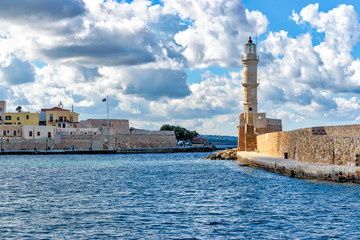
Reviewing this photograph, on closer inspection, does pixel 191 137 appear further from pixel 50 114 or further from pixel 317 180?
pixel 317 180

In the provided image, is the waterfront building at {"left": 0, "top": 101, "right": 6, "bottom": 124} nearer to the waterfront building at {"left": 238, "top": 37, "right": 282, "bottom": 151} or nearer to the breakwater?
the breakwater

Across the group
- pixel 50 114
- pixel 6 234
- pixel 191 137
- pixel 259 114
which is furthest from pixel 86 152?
pixel 6 234

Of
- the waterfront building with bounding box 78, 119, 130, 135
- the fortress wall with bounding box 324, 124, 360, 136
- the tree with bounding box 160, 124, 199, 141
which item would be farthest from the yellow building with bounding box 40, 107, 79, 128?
the fortress wall with bounding box 324, 124, 360, 136

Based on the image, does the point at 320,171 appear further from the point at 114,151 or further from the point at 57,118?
the point at 57,118

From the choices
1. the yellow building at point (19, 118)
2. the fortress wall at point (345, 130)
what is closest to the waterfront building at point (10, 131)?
the yellow building at point (19, 118)

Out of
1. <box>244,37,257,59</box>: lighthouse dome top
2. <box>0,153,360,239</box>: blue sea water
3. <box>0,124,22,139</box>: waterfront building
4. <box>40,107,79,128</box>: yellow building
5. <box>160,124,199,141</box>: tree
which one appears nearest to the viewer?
<box>0,153,360,239</box>: blue sea water

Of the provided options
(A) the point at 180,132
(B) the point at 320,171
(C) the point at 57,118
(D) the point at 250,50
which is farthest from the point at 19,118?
(B) the point at 320,171

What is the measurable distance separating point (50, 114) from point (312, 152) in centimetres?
6056

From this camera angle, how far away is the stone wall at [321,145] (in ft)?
69.6

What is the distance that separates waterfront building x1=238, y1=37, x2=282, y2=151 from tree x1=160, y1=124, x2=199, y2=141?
5945 cm

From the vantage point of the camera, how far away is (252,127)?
46.9 m

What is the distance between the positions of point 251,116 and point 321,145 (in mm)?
23073

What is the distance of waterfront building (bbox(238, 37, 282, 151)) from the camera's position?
1843 inches

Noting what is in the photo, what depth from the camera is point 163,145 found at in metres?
85.9
